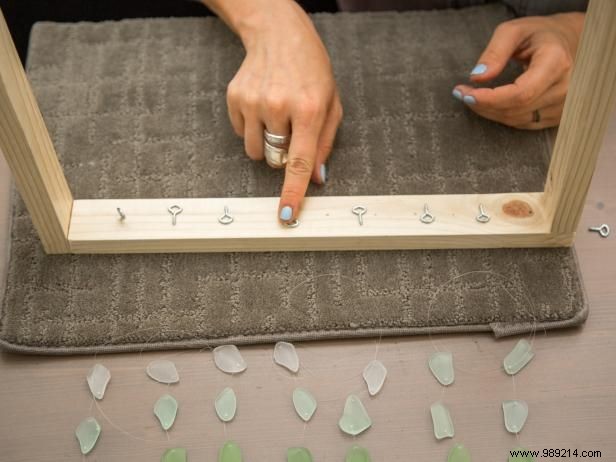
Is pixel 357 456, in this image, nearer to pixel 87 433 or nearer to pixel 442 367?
pixel 442 367

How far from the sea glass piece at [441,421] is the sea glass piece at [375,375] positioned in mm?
52

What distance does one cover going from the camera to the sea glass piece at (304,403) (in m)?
0.72

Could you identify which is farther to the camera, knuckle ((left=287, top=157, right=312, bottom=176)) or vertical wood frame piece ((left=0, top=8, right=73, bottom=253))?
knuckle ((left=287, top=157, right=312, bottom=176))

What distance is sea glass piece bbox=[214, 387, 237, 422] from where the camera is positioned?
0.72 metres

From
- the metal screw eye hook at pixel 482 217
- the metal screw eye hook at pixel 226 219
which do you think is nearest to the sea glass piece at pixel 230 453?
the metal screw eye hook at pixel 226 219

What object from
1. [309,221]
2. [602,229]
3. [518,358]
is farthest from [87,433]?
[602,229]

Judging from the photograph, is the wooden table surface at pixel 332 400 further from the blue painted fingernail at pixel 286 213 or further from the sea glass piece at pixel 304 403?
the blue painted fingernail at pixel 286 213

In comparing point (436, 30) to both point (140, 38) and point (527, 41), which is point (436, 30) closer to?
point (527, 41)

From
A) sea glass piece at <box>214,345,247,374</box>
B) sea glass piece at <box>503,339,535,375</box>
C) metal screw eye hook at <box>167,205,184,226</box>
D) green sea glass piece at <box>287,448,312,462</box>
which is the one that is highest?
metal screw eye hook at <box>167,205,184,226</box>

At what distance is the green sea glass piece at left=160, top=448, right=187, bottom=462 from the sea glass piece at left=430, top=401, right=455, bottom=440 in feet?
0.75

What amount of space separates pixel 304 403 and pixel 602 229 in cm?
37

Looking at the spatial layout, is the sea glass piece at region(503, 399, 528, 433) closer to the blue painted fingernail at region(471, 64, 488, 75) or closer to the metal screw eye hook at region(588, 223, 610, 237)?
the metal screw eye hook at region(588, 223, 610, 237)

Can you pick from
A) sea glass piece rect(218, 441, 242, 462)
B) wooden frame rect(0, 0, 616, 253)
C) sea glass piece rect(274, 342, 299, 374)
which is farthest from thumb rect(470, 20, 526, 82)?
sea glass piece rect(218, 441, 242, 462)

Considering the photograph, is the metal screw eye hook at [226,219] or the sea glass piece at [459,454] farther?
the metal screw eye hook at [226,219]
